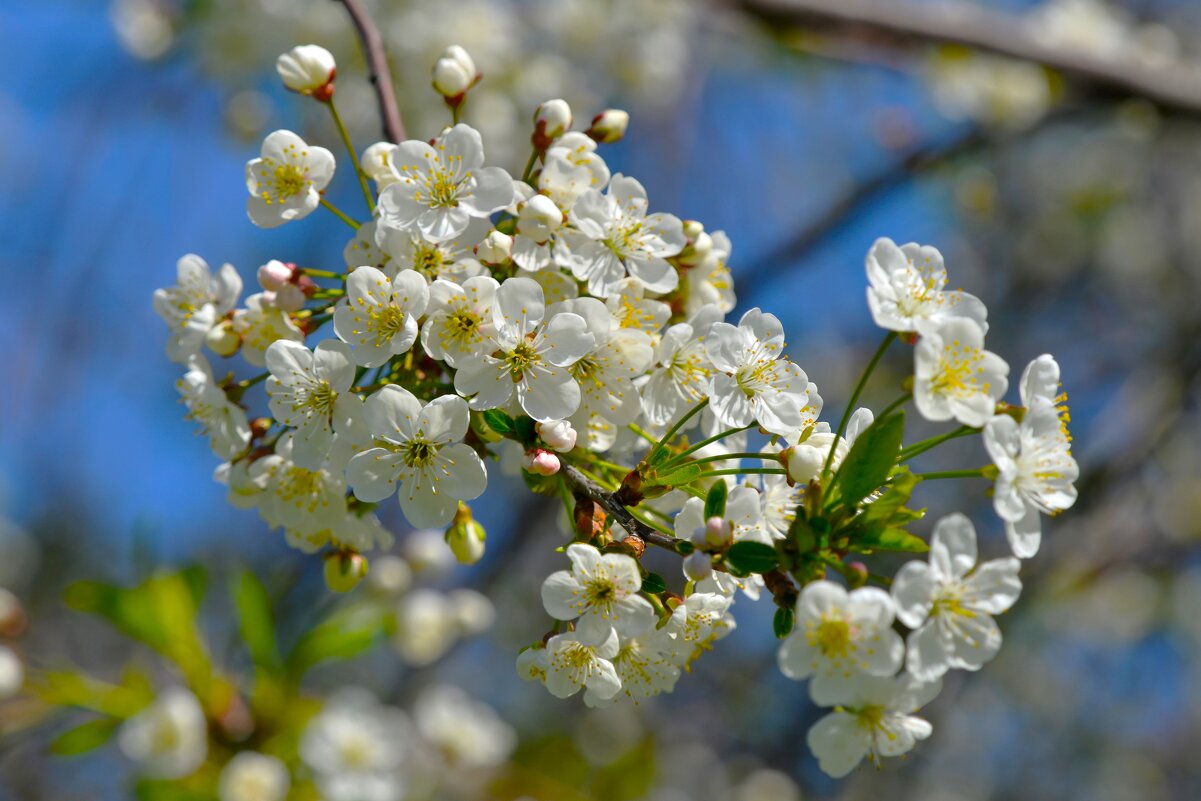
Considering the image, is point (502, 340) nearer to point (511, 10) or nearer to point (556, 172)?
point (556, 172)

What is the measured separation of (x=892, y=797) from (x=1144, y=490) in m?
2.61

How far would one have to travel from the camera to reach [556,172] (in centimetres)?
143

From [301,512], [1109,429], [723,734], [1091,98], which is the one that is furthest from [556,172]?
[723,734]

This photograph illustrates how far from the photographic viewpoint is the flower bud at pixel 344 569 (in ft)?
5.09

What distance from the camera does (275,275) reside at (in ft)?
4.62

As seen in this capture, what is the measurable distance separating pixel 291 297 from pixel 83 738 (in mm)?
1739

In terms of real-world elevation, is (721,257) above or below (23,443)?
above

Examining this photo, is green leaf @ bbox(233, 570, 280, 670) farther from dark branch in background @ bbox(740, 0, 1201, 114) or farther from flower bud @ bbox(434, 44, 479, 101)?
dark branch in background @ bbox(740, 0, 1201, 114)

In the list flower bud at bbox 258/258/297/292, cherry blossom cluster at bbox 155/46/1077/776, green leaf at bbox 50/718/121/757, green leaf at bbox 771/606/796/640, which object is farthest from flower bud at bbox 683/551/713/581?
green leaf at bbox 50/718/121/757

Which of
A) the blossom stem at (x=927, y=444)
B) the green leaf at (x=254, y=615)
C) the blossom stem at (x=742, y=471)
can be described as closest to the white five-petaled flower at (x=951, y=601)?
the blossom stem at (x=927, y=444)

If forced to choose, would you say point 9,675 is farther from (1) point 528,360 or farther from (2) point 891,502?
(2) point 891,502

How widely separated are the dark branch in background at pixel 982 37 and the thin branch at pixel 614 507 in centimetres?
253

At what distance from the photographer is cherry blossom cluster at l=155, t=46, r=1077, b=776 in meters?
1.17

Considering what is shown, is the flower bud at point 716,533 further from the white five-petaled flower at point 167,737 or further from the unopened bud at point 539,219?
the white five-petaled flower at point 167,737
